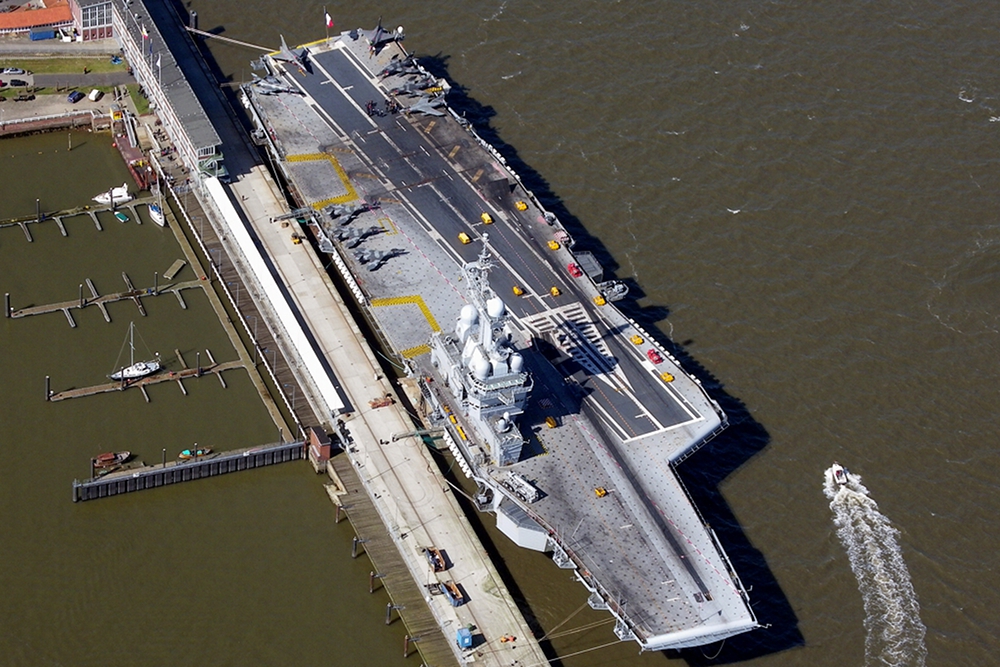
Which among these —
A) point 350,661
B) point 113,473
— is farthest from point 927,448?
point 113,473

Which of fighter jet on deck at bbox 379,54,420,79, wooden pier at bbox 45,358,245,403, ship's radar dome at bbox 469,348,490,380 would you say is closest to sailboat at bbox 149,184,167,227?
wooden pier at bbox 45,358,245,403

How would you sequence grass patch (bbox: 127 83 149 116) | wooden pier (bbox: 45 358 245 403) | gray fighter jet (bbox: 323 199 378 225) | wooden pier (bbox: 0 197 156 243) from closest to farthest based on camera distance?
wooden pier (bbox: 45 358 245 403) → gray fighter jet (bbox: 323 199 378 225) → wooden pier (bbox: 0 197 156 243) → grass patch (bbox: 127 83 149 116)

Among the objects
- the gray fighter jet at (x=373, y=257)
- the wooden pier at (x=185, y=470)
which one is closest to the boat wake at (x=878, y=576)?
the gray fighter jet at (x=373, y=257)

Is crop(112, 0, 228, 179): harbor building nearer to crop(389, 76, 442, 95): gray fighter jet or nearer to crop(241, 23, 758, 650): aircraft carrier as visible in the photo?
crop(241, 23, 758, 650): aircraft carrier

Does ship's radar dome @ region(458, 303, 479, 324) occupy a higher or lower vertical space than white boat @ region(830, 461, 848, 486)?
higher

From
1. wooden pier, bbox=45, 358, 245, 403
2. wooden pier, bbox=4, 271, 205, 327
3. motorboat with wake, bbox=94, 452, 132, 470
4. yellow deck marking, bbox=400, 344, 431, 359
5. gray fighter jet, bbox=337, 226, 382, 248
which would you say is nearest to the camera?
motorboat with wake, bbox=94, 452, 132, 470

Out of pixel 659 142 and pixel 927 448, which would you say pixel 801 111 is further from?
pixel 927 448

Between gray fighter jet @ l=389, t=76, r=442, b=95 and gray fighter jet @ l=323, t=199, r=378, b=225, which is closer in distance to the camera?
gray fighter jet @ l=323, t=199, r=378, b=225
